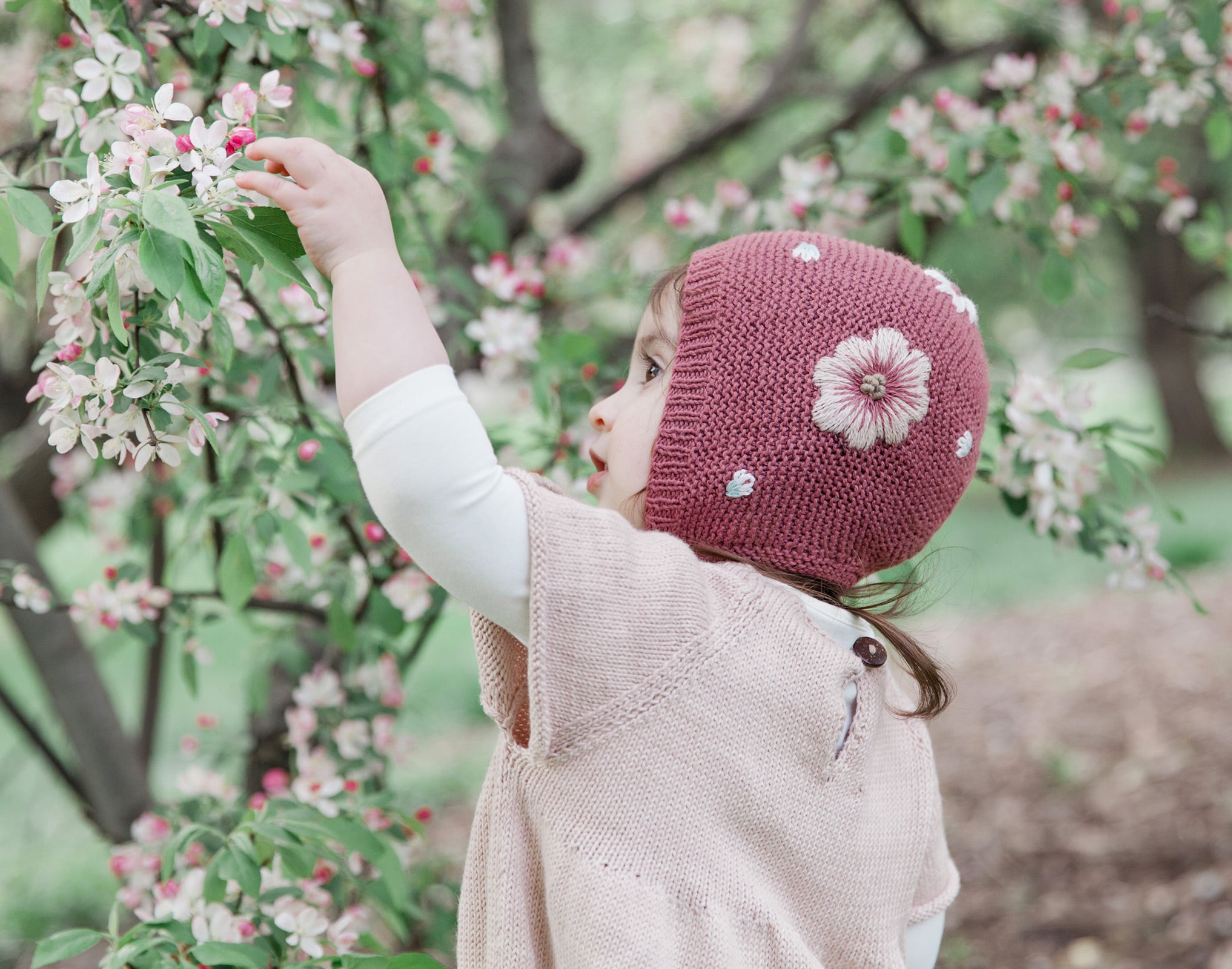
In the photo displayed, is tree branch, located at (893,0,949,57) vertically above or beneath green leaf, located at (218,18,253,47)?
beneath

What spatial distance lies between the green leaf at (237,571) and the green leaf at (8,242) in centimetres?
65

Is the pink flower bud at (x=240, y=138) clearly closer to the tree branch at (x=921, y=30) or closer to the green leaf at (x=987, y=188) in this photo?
the green leaf at (x=987, y=188)

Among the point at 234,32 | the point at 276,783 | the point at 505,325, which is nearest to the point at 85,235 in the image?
the point at 234,32

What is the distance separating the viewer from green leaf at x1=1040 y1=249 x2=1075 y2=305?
2.25m

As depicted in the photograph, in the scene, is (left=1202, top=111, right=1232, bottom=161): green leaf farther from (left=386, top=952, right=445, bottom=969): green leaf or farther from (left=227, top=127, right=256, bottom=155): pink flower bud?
(left=386, top=952, right=445, bottom=969): green leaf

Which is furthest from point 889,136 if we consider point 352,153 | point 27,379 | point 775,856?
point 27,379

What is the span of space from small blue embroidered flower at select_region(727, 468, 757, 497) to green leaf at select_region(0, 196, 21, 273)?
78 cm

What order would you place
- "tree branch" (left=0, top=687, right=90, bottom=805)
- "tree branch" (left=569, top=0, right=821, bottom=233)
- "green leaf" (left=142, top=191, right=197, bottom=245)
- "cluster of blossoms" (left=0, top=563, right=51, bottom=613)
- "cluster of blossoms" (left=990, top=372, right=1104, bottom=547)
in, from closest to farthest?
"green leaf" (left=142, top=191, right=197, bottom=245) < "cluster of blossoms" (left=0, top=563, right=51, bottom=613) < "cluster of blossoms" (left=990, top=372, right=1104, bottom=547) < "tree branch" (left=0, top=687, right=90, bottom=805) < "tree branch" (left=569, top=0, right=821, bottom=233)

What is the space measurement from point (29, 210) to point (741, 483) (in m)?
0.81

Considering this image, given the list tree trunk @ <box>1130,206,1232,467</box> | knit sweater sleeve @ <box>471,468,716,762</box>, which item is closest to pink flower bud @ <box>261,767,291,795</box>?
knit sweater sleeve @ <box>471,468,716,762</box>

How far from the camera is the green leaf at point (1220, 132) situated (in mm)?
2383

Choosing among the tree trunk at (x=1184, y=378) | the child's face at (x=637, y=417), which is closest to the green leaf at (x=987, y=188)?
the child's face at (x=637, y=417)

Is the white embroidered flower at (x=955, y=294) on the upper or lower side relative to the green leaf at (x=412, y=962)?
upper

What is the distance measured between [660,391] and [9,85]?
2.70 meters
